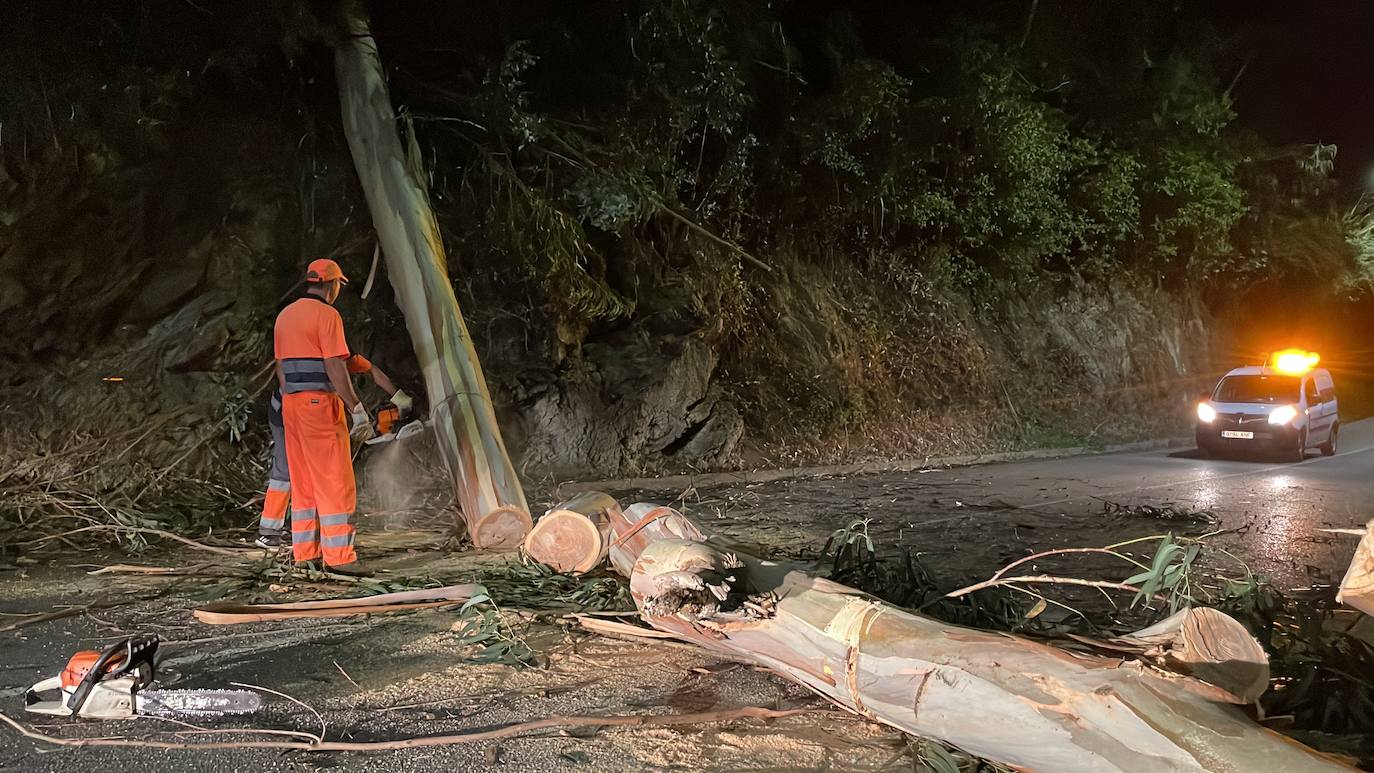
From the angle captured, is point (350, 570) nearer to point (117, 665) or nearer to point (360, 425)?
point (360, 425)

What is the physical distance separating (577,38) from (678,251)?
3013mm

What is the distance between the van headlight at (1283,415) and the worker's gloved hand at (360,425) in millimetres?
13094

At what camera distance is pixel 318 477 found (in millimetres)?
Result: 5820

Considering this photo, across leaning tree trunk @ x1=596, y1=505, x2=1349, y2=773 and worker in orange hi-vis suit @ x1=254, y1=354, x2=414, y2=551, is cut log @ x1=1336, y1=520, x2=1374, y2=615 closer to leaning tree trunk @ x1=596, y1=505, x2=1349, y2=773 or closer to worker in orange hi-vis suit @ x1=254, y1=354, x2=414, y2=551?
leaning tree trunk @ x1=596, y1=505, x2=1349, y2=773

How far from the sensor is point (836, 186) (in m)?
14.3

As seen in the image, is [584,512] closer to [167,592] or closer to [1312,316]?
[167,592]

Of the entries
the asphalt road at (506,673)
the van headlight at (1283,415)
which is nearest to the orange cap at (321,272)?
the asphalt road at (506,673)

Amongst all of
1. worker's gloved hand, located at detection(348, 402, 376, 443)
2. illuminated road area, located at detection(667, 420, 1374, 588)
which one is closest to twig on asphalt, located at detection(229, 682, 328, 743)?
worker's gloved hand, located at detection(348, 402, 376, 443)

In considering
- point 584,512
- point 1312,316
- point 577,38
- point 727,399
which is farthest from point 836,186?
point 1312,316

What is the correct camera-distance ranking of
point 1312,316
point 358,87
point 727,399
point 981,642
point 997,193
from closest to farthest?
point 981,642 < point 358,87 < point 727,399 < point 997,193 < point 1312,316

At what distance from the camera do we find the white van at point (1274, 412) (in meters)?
13.7

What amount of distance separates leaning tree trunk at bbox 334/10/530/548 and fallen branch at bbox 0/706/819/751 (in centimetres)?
340

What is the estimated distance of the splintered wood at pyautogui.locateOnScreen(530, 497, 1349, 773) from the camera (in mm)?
2453

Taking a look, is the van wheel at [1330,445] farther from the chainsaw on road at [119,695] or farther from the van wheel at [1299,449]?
the chainsaw on road at [119,695]
